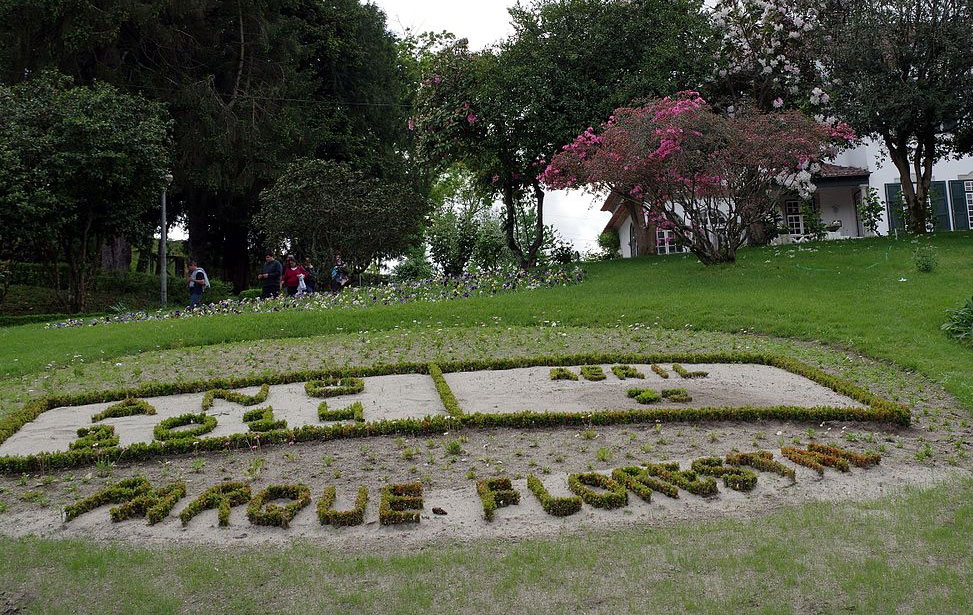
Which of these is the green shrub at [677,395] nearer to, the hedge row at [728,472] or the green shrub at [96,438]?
the hedge row at [728,472]

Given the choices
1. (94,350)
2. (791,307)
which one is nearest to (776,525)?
(791,307)

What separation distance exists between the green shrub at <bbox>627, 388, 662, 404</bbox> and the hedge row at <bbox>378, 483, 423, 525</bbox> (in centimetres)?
273

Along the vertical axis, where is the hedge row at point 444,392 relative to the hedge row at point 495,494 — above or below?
above

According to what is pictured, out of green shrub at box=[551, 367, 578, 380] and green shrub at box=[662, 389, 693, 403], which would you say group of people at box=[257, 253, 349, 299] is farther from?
green shrub at box=[662, 389, 693, 403]

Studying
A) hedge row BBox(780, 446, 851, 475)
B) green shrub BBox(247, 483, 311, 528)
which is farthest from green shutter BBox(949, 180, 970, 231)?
green shrub BBox(247, 483, 311, 528)

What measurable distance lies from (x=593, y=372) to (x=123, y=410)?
4366 millimetres

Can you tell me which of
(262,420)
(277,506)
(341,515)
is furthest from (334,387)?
(341,515)

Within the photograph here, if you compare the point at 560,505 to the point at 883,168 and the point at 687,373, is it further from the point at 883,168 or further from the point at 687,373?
the point at 883,168

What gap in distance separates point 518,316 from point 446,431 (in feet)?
→ 20.4

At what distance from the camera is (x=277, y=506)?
4.39 metres

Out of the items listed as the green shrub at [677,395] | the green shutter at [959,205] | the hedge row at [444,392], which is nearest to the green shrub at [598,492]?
the hedge row at [444,392]

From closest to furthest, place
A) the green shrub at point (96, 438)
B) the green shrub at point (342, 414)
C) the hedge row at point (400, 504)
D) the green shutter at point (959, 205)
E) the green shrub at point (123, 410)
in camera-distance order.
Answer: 1. the hedge row at point (400, 504)
2. the green shrub at point (96, 438)
3. the green shrub at point (342, 414)
4. the green shrub at point (123, 410)
5. the green shutter at point (959, 205)

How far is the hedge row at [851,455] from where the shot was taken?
5.23m

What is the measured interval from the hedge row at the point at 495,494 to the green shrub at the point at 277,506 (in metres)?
1.01
